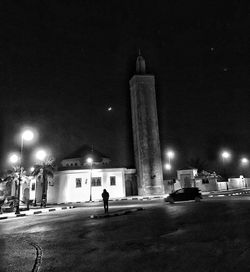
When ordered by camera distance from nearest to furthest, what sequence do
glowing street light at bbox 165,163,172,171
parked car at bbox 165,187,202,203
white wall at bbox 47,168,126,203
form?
parked car at bbox 165,187,202,203 → white wall at bbox 47,168,126,203 → glowing street light at bbox 165,163,172,171

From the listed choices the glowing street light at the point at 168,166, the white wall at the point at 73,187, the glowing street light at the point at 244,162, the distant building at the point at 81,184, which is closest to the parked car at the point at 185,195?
the distant building at the point at 81,184

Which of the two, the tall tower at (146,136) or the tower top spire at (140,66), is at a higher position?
the tower top spire at (140,66)

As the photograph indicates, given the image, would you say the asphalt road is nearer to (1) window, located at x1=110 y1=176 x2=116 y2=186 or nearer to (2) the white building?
(2) the white building

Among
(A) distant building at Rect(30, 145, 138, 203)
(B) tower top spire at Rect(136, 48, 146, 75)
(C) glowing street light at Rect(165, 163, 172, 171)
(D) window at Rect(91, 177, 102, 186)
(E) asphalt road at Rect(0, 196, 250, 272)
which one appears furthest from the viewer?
(C) glowing street light at Rect(165, 163, 172, 171)

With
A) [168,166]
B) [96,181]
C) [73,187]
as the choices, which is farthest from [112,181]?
[168,166]

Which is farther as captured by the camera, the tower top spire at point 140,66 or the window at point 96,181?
the tower top spire at point 140,66

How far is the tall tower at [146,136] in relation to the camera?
145 feet

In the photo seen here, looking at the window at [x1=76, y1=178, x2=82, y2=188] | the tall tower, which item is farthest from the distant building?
the tall tower

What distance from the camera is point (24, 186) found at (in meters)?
45.0

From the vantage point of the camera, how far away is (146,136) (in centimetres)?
4559

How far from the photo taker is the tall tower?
145 ft

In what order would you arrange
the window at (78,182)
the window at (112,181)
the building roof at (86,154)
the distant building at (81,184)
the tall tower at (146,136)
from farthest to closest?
the building roof at (86,154) → the tall tower at (146,136) → the window at (112,181) → the window at (78,182) → the distant building at (81,184)

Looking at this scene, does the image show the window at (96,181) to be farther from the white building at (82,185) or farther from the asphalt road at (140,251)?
the asphalt road at (140,251)

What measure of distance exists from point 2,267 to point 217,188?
142 ft
